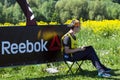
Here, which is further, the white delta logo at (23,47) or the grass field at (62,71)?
the grass field at (62,71)

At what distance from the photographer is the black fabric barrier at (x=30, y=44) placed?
9633 mm

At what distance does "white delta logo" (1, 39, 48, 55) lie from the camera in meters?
9.62

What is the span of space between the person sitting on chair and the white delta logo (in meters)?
0.61

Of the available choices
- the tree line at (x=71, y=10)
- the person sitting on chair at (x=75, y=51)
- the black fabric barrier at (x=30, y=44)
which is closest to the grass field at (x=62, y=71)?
the person sitting on chair at (x=75, y=51)

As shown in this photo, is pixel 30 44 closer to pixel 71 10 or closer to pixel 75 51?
pixel 75 51

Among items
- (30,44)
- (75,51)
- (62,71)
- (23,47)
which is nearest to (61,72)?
(62,71)

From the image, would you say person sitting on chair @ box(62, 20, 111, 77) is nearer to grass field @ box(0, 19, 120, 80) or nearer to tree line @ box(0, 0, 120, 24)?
grass field @ box(0, 19, 120, 80)

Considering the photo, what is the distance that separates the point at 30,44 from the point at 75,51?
104cm

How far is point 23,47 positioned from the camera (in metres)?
9.91

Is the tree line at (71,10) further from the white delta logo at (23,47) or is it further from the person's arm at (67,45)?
the person's arm at (67,45)

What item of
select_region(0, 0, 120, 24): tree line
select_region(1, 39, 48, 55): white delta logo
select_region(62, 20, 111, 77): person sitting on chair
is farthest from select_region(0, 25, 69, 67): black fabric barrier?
select_region(0, 0, 120, 24): tree line

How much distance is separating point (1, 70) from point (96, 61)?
7.74 feet

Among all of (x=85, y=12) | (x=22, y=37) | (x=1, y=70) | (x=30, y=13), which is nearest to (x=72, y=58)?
(x=22, y=37)

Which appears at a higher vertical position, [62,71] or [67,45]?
[67,45]
